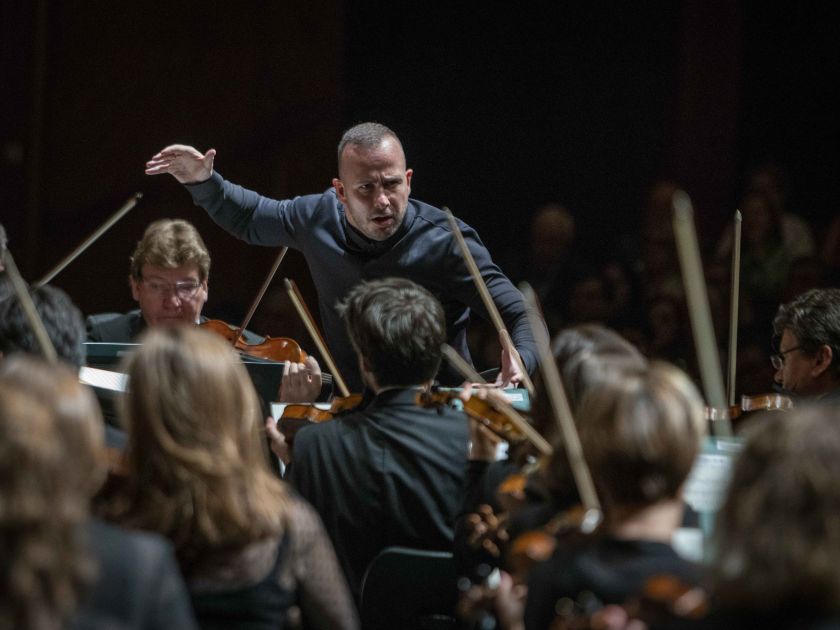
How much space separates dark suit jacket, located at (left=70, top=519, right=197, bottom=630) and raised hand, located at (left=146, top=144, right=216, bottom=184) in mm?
2120

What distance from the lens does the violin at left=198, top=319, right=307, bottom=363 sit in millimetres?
3624

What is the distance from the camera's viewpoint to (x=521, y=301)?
11.4ft

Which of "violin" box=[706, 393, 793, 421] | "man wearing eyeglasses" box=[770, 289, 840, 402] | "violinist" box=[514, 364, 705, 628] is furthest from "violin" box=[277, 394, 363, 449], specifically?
"man wearing eyeglasses" box=[770, 289, 840, 402]

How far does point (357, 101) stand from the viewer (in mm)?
5836

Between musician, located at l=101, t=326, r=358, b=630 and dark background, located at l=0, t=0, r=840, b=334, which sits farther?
dark background, located at l=0, t=0, r=840, b=334

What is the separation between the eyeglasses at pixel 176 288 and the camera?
12.5ft

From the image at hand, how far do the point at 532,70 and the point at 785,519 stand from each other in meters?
4.70

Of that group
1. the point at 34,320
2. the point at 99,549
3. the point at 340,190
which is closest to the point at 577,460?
the point at 99,549

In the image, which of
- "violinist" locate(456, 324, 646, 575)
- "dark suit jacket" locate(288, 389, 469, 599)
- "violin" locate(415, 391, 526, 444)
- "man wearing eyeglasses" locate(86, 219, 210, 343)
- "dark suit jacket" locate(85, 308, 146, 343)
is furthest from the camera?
"dark suit jacket" locate(85, 308, 146, 343)

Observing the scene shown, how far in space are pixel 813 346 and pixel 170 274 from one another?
1.84 meters

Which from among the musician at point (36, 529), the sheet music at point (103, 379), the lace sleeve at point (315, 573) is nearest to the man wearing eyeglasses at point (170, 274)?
the sheet music at point (103, 379)

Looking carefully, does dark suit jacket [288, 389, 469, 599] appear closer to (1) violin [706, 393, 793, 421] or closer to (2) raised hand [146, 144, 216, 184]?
(1) violin [706, 393, 793, 421]

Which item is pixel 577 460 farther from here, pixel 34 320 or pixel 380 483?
pixel 34 320

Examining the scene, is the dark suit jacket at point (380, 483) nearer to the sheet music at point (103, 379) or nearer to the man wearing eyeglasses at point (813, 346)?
the sheet music at point (103, 379)
